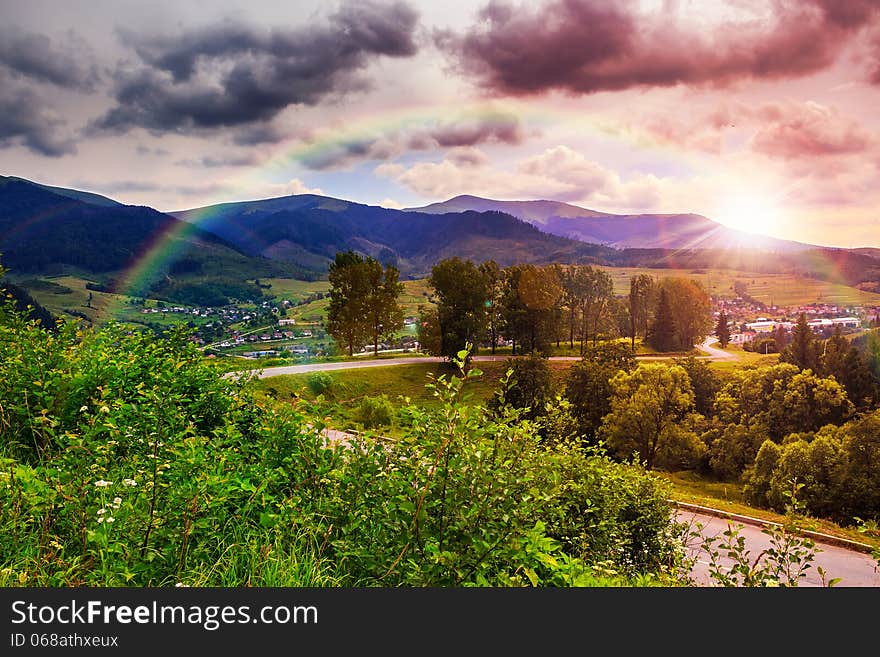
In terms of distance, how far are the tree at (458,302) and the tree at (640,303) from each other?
11.1 m

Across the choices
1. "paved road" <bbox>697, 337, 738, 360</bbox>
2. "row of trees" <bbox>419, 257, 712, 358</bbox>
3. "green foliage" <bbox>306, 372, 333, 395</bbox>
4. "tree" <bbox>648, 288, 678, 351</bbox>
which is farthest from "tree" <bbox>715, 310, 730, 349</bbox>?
"green foliage" <bbox>306, 372, 333, 395</bbox>

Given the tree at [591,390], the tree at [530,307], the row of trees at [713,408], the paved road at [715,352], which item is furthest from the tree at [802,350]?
the tree at [530,307]

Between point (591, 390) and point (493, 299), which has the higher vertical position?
point (493, 299)

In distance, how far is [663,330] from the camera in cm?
3941

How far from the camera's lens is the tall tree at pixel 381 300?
2791cm

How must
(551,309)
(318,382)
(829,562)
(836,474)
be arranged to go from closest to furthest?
(829,562), (836,474), (318,382), (551,309)

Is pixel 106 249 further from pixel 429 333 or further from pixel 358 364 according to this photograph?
pixel 429 333

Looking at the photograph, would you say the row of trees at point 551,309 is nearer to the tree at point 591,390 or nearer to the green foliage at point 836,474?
the tree at point 591,390

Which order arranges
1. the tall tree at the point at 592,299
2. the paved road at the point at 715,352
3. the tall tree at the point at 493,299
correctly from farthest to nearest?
1. the paved road at the point at 715,352
2. the tall tree at the point at 592,299
3. the tall tree at the point at 493,299

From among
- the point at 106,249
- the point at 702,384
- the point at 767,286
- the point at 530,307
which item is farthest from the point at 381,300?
the point at 767,286

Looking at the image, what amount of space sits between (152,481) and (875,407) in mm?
36209

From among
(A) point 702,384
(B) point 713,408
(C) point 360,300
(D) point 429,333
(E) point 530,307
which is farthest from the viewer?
(E) point 530,307

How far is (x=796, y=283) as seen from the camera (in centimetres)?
4022

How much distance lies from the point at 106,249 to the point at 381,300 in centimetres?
1384
